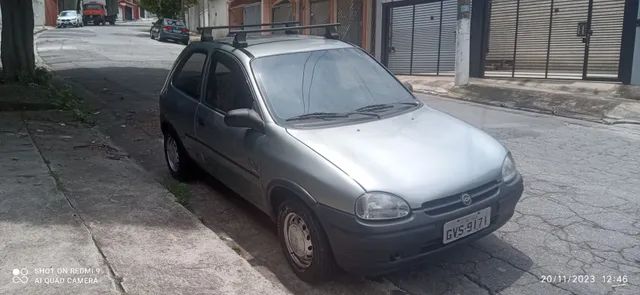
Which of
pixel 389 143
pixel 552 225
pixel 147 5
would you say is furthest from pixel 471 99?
pixel 147 5

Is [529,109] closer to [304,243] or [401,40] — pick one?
[401,40]

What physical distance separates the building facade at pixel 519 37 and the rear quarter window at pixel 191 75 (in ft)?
29.4

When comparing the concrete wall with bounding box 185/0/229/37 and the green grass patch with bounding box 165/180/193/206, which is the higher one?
the concrete wall with bounding box 185/0/229/37

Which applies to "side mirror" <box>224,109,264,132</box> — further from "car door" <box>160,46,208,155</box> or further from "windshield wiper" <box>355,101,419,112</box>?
"car door" <box>160,46,208,155</box>

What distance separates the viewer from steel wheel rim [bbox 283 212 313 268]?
3.50m

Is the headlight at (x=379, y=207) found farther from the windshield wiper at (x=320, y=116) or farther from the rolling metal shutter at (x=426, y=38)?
the rolling metal shutter at (x=426, y=38)

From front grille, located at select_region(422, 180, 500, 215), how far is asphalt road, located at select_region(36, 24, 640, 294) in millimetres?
586

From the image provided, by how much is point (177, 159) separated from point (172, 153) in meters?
0.18

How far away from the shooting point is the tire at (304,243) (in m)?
3.37

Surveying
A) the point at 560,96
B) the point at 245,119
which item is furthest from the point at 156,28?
the point at 245,119

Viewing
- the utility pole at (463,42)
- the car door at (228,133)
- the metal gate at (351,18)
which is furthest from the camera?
the metal gate at (351,18)

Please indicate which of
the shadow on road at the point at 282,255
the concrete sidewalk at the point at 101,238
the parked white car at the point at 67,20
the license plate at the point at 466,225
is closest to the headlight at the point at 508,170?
the license plate at the point at 466,225

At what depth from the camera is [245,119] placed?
13.1ft

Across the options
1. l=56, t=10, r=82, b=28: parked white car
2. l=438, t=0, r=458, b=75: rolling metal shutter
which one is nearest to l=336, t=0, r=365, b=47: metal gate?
l=438, t=0, r=458, b=75: rolling metal shutter
